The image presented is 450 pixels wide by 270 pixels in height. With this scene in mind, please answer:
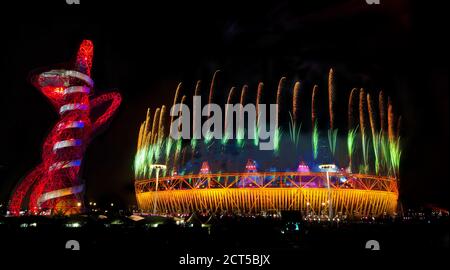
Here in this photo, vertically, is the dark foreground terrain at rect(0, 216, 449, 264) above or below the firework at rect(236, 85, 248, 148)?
below

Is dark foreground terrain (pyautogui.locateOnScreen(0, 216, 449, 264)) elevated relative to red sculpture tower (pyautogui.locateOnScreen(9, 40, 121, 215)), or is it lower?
lower

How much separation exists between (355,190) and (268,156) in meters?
13.7

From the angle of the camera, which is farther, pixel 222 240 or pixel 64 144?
pixel 64 144

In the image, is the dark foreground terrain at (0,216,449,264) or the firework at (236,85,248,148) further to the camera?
the firework at (236,85,248,148)

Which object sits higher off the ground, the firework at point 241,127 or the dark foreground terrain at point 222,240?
the firework at point 241,127

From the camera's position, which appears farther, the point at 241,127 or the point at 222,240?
the point at 241,127

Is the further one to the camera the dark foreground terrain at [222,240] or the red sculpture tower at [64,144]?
the red sculpture tower at [64,144]

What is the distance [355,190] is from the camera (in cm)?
5231

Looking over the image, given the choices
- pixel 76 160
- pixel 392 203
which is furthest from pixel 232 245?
pixel 392 203

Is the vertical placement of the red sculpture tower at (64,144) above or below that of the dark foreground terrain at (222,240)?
above

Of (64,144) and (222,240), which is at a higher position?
(64,144)

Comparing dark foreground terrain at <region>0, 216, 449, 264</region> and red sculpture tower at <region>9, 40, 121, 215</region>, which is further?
red sculpture tower at <region>9, 40, 121, 215</region>

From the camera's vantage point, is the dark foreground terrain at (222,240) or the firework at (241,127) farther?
the firework at (241,127)
